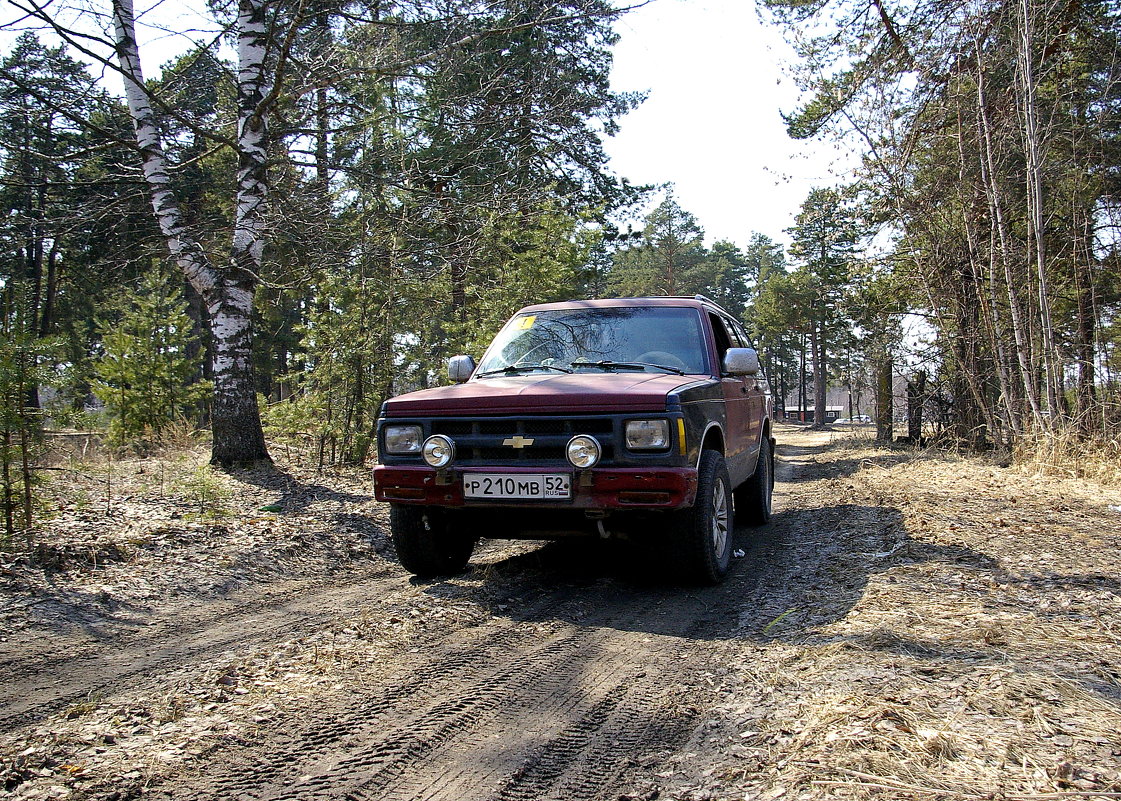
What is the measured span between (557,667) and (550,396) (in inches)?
61.2

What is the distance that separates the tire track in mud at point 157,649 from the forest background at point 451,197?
3722 mm

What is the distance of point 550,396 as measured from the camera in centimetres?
417

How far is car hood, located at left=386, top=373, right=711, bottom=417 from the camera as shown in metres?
4.06

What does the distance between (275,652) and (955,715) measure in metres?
2.94

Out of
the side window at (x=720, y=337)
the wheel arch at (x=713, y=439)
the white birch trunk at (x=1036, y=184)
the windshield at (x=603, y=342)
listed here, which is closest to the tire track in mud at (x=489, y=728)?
the wheel arch at (x=713, y=439)

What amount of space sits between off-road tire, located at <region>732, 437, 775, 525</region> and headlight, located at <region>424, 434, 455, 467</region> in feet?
11.2

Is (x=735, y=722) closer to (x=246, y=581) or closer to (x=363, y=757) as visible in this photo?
(x=363, y=757)

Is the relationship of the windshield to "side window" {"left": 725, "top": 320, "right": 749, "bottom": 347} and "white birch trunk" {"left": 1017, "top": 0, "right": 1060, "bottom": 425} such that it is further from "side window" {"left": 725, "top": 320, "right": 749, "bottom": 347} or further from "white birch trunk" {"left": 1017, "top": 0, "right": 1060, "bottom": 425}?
"white birch trunk" {"left": 1017, "top": 0, "right": 1060, "bottom": 425}

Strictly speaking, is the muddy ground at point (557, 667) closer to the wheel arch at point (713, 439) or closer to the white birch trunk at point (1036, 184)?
the wheel arch at point (713, 439)

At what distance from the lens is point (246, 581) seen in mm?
5016

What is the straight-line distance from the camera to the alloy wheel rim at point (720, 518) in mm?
4582

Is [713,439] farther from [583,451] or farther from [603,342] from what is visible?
[583,451]

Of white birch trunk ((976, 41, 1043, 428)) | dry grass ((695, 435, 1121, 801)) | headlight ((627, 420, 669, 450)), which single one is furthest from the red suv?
white birch trunk ((976, 41, 1043, 428))

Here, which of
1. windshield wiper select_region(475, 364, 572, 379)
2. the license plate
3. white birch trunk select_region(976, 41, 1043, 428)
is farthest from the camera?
white birch trunk select_region(976, 41, 1043, 428)
